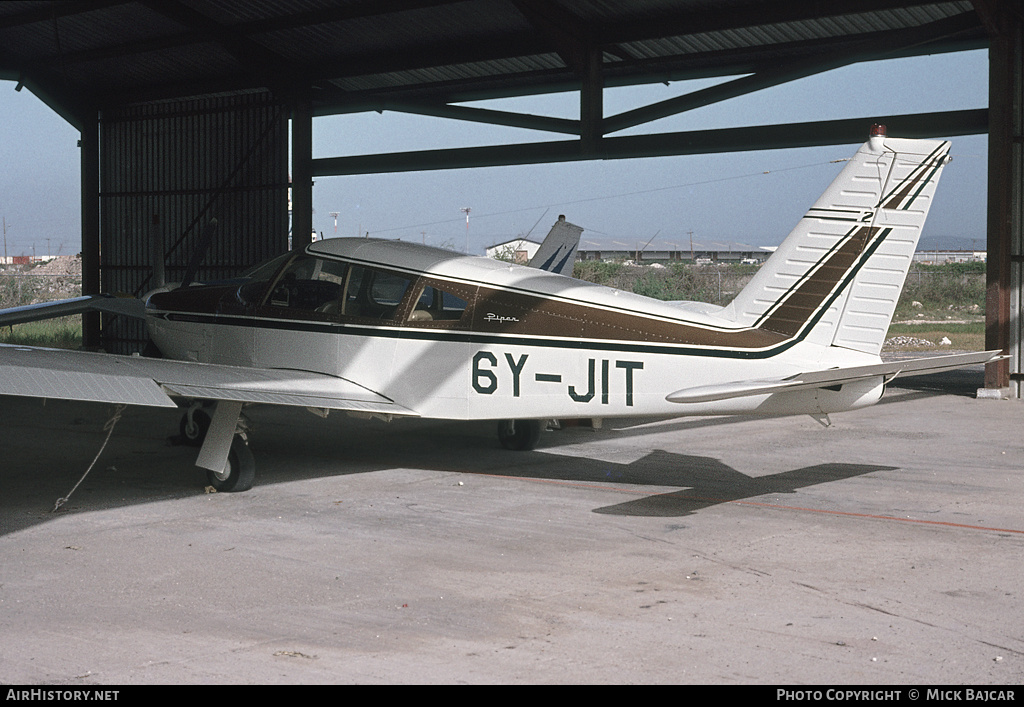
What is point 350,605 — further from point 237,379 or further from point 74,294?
point 74,294

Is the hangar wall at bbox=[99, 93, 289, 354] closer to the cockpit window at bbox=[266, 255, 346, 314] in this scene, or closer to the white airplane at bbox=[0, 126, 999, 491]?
the white airplane at bbox=[0, 126, 999, 491]

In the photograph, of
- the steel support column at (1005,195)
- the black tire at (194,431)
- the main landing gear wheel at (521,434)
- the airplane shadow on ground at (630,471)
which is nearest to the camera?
the airplane shadow on ground at (630,471)

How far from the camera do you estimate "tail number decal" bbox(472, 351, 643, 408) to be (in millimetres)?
8469

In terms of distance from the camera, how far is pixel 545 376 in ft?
28.8

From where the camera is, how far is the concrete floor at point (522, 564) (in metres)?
4.76

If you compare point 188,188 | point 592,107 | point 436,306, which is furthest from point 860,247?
point 188,188

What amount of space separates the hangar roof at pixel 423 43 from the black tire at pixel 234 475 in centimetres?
951

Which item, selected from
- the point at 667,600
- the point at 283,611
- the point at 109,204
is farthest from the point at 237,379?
the point at 109,204

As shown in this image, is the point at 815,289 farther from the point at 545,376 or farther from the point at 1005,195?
the point at 1005,195

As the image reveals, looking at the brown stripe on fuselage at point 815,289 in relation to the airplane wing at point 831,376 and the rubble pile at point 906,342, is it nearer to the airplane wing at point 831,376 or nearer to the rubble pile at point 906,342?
the airplane wing at point 831,376

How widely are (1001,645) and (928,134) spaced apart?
1295 cm

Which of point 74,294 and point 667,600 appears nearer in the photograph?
point 667,600

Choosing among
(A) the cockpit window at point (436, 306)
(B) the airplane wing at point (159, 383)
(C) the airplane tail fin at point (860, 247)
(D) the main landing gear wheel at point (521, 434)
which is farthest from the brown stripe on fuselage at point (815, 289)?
(D) the main landing gear wheel at point (521, 434)
